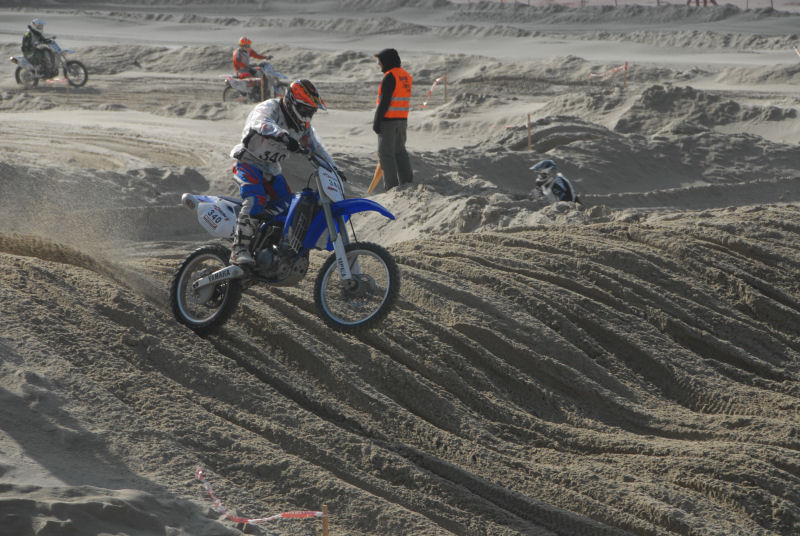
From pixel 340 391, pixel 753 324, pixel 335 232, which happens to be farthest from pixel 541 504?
pixel 753 324

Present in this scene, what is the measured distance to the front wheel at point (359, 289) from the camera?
5.71 meters

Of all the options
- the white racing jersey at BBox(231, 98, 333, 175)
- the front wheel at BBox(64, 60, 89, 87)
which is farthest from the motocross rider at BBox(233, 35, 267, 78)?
the white racing jersey at BBox(231, 98, 333, 175)

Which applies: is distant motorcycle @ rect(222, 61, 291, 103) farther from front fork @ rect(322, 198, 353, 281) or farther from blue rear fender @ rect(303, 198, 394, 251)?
front fork @ rect(322, 198, 353, 281)

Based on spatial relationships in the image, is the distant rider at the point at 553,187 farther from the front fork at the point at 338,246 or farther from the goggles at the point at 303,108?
the front fork at the point at 338,246

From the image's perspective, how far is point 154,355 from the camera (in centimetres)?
566

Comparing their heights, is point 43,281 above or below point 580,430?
above

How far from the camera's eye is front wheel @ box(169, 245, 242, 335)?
6148 mm

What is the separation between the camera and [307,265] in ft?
19.6

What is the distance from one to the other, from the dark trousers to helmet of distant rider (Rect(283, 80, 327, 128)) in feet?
18.0

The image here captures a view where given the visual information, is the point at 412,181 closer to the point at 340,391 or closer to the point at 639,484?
the point at 340,391

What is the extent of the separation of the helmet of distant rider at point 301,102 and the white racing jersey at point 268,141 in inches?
2.9

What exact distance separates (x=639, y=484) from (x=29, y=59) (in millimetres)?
20421

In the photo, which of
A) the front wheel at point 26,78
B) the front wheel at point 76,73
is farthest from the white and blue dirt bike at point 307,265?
the front wheel at point 76,73

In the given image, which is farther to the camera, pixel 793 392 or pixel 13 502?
pixel 793 392
